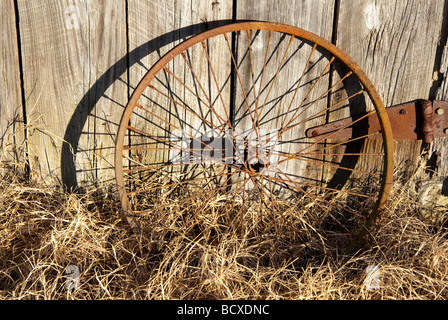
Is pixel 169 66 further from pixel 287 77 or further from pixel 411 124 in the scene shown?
pixel 411 124

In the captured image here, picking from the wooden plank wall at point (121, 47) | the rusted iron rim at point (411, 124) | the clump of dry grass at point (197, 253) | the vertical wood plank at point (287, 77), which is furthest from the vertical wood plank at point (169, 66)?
the rusted iron rim at point (411, 124)

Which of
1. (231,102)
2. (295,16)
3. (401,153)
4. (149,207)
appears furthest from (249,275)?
(295,16)

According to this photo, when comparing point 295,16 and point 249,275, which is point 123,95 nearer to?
point 295,16

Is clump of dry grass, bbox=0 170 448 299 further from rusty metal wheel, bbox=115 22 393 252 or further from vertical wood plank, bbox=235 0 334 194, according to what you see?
vertical wood plank, bbox=235 0 334 194

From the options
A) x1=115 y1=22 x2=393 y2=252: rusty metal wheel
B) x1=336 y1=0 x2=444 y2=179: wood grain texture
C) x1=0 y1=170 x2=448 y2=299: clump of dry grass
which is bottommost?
Answer: x1=0 y1=170 x2=448 y2=299: clump of dry grass

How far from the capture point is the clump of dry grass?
1.73m

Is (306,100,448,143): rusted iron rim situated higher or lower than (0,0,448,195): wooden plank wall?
lower

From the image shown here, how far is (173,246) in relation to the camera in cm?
196

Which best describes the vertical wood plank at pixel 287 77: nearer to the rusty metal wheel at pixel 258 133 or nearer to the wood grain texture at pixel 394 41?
the rusty metal wheel at pixel 258 133

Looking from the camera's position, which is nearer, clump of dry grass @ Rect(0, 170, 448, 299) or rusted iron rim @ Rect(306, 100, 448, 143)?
clump of dry grass @ Rect(0, 170, 448, 299)

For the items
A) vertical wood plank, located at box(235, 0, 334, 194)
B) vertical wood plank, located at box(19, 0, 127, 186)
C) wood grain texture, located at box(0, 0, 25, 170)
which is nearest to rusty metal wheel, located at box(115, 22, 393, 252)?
vertical wood plank, located at box(235, 0, 334, 194)

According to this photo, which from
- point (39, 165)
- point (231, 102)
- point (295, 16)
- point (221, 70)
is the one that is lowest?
point (39, 165)

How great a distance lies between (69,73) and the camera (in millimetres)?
2051

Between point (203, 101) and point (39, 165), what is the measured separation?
0.87 m
